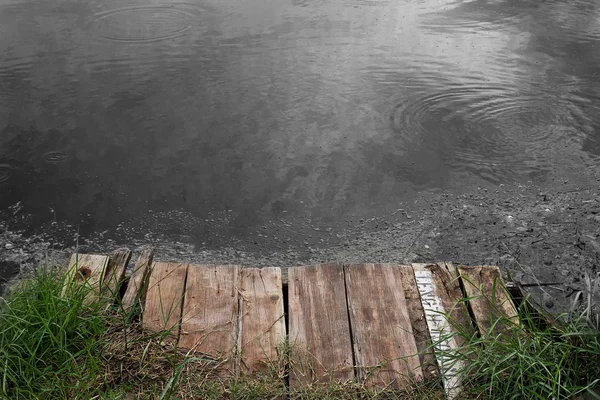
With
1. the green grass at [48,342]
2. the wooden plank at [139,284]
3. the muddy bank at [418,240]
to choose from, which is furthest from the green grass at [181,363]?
the muddy bank at [418,240]

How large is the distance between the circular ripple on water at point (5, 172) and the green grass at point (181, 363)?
169 centimetres

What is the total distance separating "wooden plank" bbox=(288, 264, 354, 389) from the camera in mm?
2260

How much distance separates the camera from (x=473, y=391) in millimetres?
2109

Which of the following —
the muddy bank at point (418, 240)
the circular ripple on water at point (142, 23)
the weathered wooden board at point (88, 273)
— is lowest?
the muddy bank at point (418, 240)

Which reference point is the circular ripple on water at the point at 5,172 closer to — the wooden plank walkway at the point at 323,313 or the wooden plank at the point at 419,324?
the wooden plank walkway at the point at 323,313

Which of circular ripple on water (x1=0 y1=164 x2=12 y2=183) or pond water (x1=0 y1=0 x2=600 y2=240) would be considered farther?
circular ripple on water (x1=0 y1=164 x2=12 y2=183)

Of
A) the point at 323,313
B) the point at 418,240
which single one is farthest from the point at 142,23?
the point at 323,313

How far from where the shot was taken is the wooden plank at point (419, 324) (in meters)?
2.26

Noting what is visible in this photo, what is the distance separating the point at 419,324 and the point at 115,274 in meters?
1.23

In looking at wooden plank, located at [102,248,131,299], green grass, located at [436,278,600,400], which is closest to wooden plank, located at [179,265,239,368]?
wooden plank, located at [102,248,131,299]

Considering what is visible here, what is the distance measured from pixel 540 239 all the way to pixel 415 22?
10.1 feet

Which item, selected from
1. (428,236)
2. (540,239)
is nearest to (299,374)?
(428,236)

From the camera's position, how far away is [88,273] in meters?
2.64

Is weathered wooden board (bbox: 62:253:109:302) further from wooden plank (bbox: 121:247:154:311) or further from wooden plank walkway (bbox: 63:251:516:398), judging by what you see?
wooden plank (bbox: 121:247:154:311)
